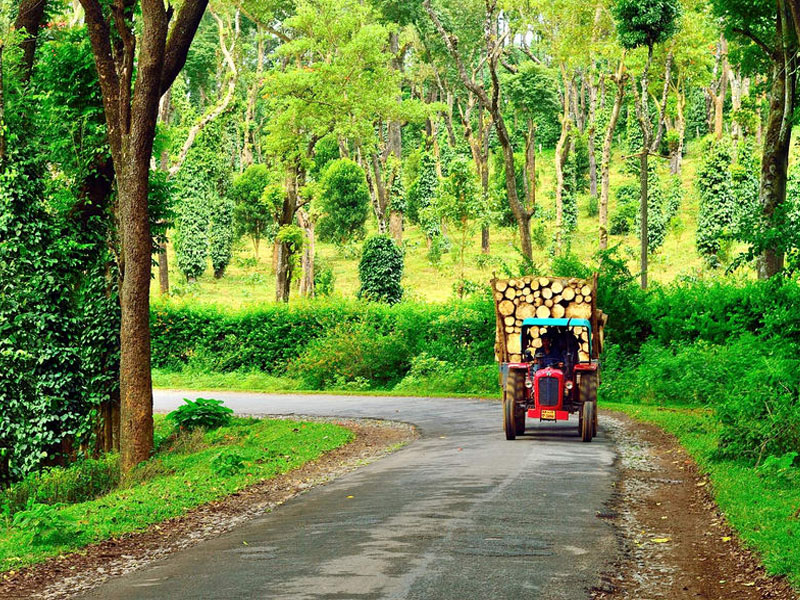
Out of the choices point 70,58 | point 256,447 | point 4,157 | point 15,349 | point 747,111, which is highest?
point 747,111

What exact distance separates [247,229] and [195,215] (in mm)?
8247

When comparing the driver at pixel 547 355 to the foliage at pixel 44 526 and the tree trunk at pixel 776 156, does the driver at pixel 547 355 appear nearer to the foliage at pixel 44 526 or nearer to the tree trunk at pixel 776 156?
the foliage at pixel 44 526

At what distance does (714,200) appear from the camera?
5025 cm

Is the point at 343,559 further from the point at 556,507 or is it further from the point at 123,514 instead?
the point at 123,514

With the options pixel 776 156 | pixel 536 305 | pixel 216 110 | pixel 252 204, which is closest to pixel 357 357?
pixel 536 305

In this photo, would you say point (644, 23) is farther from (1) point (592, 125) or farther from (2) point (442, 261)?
(2) point (442, 261)

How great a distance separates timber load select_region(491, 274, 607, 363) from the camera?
62.3 ft


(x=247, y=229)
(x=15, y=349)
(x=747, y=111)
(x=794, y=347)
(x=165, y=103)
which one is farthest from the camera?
(x=247, y=229)

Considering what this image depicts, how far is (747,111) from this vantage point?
4831cm

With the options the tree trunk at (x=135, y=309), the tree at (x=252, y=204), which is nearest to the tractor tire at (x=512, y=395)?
the tree trunk at (x=135, y=309)

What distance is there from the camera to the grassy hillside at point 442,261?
53844mm

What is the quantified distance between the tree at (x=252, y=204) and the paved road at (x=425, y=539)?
47896 mm

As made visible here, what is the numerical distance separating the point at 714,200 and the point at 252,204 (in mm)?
29612

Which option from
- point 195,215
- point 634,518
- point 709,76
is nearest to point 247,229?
point 195,215
